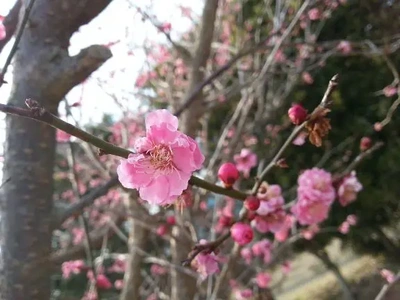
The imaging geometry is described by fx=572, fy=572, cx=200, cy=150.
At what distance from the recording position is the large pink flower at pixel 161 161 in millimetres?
709

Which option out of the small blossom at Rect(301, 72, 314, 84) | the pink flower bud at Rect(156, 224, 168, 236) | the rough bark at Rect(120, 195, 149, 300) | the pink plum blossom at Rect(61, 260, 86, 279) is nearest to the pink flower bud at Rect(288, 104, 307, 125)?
the pink plum blossom at Rect(61, 260, 86, 279)

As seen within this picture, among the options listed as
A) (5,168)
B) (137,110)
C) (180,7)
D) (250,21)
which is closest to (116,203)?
(137,110)

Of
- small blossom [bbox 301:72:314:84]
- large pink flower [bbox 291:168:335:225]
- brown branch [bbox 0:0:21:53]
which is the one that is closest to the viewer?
brown branch [bbox 0:0:21:53]

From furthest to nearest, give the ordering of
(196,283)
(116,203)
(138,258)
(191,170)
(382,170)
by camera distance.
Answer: (382,170) < (116,203) < (138,258) < (196,283) < (191,170)

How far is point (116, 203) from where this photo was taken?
12.8 feet

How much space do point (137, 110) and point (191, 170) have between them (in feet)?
9.51

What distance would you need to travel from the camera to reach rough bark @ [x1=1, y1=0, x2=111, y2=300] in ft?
4.07

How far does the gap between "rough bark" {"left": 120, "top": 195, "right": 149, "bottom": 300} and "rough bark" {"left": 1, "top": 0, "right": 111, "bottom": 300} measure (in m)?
1.79

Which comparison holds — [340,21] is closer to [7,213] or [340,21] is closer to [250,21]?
[250,21]

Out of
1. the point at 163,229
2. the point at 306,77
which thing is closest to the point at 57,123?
the point at 163,229

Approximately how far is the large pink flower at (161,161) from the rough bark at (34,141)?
0.55m

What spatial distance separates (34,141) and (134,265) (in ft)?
6.74

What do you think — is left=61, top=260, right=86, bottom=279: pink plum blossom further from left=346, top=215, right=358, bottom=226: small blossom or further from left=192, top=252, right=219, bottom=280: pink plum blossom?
left=346, top=215, right=358, bottom=226: small blossom

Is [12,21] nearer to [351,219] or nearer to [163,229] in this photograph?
[163,229]
